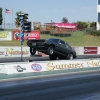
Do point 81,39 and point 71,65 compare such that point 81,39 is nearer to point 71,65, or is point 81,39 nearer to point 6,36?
point 6,36

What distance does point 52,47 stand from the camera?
3222 centimetres

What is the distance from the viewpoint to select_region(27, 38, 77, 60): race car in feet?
104

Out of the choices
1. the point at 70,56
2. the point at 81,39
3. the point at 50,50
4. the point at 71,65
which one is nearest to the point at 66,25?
the point at 81,39

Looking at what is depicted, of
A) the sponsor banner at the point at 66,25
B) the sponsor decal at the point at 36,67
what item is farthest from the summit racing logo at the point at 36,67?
the sponsor banner at the point at 66,25

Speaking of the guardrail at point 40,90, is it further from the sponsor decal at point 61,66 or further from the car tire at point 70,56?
the car tire at point 70,56

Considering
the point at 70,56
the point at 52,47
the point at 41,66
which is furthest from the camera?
the point at 70,56

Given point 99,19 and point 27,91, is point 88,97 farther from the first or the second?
point 99,19

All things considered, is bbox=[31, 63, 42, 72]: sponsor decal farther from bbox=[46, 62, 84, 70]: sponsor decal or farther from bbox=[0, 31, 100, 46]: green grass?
bbox=[0, 31, 100, 46]: green grass

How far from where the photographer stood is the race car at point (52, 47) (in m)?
31.6

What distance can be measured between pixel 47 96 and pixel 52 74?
29.4 feet

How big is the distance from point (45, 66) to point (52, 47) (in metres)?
8.85

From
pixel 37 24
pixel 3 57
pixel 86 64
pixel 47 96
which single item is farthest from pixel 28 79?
pixel 37 24

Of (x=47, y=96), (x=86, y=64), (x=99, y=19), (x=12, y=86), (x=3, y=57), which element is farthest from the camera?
(x=99, y=19)

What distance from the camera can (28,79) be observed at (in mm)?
19797
